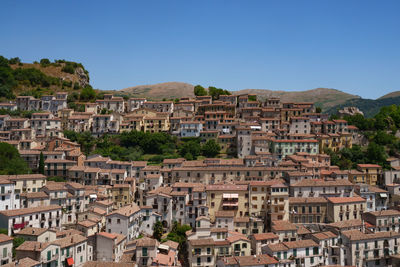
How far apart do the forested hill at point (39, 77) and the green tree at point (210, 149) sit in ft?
143

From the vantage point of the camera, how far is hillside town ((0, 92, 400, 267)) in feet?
121

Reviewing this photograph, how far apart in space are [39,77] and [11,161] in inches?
2102

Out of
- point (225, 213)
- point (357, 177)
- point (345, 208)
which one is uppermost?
point (357, 177)

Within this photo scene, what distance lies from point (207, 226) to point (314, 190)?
50.0 ft

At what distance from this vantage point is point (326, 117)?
72750 millimetres

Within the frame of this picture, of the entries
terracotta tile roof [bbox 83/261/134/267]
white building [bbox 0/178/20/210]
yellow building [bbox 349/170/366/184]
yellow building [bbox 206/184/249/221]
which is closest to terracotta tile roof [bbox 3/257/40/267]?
terracotta tile roof [bbox 83/261/134/267]

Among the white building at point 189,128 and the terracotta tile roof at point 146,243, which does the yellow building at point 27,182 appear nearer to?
the terracotta tile roof at point 146,243

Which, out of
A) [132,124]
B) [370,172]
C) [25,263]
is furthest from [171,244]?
[132,124]

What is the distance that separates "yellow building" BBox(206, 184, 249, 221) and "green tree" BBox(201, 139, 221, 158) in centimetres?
1624

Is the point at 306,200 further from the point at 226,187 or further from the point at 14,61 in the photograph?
the point at 14,61

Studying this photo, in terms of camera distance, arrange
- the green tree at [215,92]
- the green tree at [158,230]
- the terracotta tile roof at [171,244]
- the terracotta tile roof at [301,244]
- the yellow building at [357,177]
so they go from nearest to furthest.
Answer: the terracotta tile roof at [301,244], the terracotta tile roof at [171,244], the green tree at [158,230], the yellow building at [357,177], the green tree at [215,92]

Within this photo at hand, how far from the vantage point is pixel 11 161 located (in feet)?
161

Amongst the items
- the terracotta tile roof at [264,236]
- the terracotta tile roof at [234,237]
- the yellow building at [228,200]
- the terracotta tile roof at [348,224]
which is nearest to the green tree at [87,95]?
the yellow building at [228,200]

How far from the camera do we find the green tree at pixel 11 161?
47709 mm
